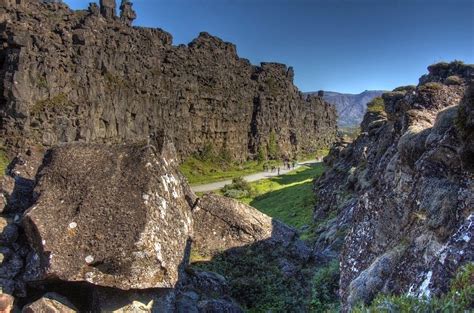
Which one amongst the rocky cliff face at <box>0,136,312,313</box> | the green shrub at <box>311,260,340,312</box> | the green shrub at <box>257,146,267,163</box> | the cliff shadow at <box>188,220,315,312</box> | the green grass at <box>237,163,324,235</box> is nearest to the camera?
the rocky cliff face at <box>0,136,312,313</box>

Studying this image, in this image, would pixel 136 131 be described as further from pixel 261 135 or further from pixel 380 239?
pixel 380 239

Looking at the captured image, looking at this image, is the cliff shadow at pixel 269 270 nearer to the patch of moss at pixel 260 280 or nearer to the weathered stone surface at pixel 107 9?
the patch of moss at pixel 260 280

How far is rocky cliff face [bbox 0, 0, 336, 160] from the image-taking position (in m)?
72.8

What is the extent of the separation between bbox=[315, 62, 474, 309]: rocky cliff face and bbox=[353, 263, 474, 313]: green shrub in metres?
0.72

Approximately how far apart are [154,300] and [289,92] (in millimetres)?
154829

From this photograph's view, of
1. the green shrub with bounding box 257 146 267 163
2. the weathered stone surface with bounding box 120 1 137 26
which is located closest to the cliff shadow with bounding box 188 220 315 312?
the green shrub with bounding box 257 146 267 163

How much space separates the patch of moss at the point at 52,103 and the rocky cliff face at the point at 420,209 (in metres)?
73.9

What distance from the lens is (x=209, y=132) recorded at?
116m

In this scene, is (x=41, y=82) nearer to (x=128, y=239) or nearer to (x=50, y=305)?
(x=128, y=239)

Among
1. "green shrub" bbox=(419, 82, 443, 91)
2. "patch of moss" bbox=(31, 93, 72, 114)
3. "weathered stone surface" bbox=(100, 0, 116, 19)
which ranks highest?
"weathered stone surface" bbox=(100, 0, 116, 19)

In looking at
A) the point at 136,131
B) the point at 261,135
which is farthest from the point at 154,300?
the point at 261,135

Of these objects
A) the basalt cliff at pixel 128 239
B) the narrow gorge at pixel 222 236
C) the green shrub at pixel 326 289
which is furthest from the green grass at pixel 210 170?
the green shrub at pixel 326 289

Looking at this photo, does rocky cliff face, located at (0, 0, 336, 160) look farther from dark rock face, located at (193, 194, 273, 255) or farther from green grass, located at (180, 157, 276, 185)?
dark rock face, located at (193, 194, 273, 255)

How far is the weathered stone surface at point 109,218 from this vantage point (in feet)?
34.7
